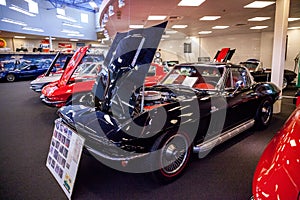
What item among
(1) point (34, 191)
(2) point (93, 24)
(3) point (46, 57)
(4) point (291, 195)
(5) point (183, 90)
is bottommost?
(1) point (34, 191)

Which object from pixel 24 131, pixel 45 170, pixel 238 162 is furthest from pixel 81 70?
pixel 238 162

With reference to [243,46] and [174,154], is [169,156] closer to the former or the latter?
[174,154]

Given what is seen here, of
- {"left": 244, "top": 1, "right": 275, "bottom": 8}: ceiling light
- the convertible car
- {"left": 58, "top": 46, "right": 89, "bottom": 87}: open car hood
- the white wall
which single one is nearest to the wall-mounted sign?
the white wall

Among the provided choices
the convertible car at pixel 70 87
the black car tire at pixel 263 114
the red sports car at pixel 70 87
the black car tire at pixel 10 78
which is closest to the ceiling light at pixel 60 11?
the black car tire at pixel 10 78

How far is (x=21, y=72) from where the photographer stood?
523 inches

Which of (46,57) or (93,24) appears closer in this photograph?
(46,57)

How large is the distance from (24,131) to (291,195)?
4.42m

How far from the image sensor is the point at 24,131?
13.6 ft

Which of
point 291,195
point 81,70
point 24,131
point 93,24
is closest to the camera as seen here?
point 291,195

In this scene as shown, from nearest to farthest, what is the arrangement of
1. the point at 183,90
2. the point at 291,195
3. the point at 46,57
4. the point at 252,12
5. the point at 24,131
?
the point at 291,195 < the point at 183,90 < the point at 24,131 < the point at 252,12 < the point at 46,57

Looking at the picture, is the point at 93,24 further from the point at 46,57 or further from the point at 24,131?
the point at 24,131

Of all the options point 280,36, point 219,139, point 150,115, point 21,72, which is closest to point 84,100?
point 150,115

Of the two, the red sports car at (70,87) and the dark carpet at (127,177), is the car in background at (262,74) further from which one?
the dark carpet at (127,177)

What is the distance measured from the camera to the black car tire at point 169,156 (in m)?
2.10
